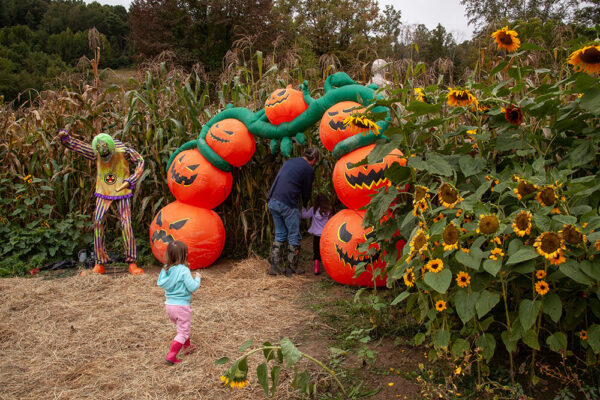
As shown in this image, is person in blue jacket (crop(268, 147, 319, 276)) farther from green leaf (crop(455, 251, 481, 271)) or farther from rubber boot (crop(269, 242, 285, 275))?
green leaf (crop(455, 251, 481, 271))

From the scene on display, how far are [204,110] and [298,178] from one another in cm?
178

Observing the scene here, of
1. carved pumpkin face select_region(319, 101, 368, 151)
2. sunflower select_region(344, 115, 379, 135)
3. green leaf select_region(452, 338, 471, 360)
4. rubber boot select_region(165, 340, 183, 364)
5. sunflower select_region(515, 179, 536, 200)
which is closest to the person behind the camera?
sunflower select_region(515, 179, 536, 200)

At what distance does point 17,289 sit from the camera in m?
4.07

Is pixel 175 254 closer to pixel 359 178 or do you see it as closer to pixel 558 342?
pixel 359 178

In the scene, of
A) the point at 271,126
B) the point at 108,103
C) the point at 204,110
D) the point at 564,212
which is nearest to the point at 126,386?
the point at 564,212

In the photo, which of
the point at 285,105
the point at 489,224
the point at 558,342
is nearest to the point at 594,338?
the point at 558,342

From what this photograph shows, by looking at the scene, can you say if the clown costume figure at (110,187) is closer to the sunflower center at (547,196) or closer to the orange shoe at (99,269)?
the orange shoe at (99,269)

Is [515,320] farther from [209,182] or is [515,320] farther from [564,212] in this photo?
[209,182]

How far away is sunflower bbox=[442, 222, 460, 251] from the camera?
69.6 inches

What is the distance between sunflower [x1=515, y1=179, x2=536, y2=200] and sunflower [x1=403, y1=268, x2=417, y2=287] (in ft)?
1.90

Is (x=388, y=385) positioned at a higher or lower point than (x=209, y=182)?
lower

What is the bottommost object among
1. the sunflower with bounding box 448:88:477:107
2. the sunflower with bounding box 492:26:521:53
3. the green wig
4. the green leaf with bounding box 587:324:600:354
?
the green leaf with bounding box 587:324:600:354

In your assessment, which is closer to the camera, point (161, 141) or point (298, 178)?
point (298, 178)

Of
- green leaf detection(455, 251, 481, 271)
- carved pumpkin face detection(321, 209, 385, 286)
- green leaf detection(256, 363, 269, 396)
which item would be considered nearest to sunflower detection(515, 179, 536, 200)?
green leaf detection(455, 251, 481, 271)
